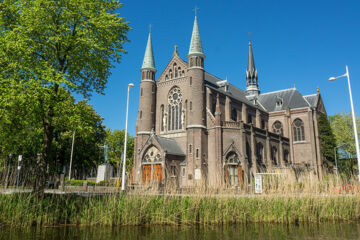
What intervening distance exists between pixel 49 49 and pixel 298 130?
4785cm

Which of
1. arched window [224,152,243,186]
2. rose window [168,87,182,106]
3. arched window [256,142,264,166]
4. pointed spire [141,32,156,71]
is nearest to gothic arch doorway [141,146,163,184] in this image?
rose window [168,87,182,106]

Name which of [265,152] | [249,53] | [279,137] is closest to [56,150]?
[265,152]

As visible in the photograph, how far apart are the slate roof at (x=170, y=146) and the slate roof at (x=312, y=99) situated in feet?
104

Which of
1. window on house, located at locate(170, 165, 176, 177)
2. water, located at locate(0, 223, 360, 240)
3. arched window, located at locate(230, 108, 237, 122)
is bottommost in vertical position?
water, located at locate(0, 223, 360, 240)

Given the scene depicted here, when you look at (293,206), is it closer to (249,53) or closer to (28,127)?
(28,127)

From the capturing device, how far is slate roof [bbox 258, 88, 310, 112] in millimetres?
53934

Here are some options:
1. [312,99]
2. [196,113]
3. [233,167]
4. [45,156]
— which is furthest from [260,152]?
[45,156]

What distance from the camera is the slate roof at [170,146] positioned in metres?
33.3

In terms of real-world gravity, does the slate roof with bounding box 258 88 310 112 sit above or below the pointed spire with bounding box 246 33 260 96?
below

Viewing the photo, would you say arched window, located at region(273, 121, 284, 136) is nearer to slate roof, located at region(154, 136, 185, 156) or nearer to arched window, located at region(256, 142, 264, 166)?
arched window, located at region(256, 142, 264, 166)

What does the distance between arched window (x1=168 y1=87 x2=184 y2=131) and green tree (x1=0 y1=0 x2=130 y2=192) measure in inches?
862

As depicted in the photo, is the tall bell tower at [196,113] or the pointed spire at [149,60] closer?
the tall bell tower at [196,113]

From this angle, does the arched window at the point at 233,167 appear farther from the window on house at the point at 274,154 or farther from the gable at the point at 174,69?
the gable at the point at 174,69

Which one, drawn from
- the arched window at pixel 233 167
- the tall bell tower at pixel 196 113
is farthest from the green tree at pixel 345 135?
the tall bell tower at pixel 196 113
